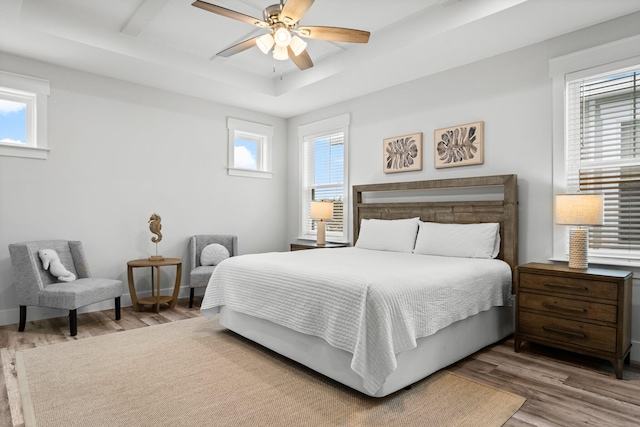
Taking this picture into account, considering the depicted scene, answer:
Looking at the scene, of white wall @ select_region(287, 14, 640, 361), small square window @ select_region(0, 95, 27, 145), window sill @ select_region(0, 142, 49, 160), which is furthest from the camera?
Answer: small square window @ select_region(0, 95, 27, 145)

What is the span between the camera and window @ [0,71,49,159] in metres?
3.78

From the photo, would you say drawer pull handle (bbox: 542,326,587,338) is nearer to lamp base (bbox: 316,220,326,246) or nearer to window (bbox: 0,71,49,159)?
lamp base (bbox: 316,220,326,246)

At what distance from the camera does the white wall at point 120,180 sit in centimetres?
385

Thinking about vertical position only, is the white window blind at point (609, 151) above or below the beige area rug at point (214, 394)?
above

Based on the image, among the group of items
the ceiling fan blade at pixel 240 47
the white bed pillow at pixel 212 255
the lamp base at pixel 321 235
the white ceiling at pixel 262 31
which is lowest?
the white bed pillow at pixel 212 255

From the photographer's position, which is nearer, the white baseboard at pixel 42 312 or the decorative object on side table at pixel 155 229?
the white baseboard at pixel 42 312

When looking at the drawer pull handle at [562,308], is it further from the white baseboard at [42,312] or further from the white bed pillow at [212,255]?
the white baseboard at [42,312]

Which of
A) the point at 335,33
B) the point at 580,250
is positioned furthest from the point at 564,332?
the point at 335,33

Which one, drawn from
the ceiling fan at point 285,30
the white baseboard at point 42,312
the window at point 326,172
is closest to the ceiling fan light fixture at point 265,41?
the ceiling fan at point 285,30

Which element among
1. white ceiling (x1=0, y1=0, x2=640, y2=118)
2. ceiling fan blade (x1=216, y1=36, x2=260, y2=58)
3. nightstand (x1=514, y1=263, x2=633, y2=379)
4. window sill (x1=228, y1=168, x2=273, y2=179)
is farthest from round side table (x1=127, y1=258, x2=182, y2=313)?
nightstand (x1=514, y1=263, x2=633, y2=379)

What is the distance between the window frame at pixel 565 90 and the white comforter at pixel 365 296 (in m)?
0.53

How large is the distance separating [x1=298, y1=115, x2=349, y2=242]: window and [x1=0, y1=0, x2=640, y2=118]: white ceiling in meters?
0.84

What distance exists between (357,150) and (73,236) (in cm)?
343

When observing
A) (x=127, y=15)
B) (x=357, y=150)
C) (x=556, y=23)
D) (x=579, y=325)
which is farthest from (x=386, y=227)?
(x=127, y=15)
